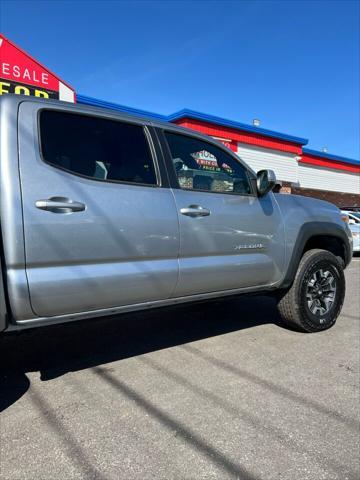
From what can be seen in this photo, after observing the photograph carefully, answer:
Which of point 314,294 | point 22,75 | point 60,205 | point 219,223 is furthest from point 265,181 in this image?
point 22,75

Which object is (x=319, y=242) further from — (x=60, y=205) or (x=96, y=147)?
(x=60, y=205)

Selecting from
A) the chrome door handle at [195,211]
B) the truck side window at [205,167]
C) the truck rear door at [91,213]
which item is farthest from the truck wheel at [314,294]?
the truck rear door at [91,213]

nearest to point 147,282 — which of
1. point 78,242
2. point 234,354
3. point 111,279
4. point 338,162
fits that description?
point 111,279

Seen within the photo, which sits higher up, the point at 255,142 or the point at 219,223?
the point at 255,142

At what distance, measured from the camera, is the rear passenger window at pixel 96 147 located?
2699mm

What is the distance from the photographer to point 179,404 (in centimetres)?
285

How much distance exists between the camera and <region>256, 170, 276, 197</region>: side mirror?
376cm

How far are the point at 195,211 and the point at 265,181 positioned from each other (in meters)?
0.94

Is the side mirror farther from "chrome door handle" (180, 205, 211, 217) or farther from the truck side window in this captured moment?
"chrome door handle" (180, 205, 211, 217)

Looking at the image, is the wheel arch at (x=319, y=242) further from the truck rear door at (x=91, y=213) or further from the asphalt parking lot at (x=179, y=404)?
the truck rear door at (x=91, y=213)

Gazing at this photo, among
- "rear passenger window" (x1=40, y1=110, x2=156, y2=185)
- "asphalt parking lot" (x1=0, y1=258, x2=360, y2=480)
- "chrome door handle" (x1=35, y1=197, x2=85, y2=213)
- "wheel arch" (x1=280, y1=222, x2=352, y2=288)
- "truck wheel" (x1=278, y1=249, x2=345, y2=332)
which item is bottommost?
"asphalt parking lot" (x1=0, y1=258, x2=360, y2=480)

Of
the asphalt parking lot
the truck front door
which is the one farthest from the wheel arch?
the asphalt parking lot

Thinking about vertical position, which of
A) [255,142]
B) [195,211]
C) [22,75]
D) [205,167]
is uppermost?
[22,75]

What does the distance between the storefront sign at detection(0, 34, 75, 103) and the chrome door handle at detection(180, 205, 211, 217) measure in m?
7.64
